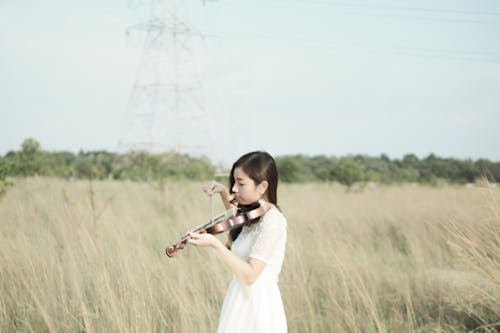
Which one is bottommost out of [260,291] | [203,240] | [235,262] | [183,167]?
[183,167]

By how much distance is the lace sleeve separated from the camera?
2.05m

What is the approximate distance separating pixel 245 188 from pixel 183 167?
21741 millimetres

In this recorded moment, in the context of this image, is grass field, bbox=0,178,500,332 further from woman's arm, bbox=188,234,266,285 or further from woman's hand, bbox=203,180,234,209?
woman's arm, bbox=188,234,266,285

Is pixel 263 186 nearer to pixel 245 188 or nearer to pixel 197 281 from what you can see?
pixel 245 188

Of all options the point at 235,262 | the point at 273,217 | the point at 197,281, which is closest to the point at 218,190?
the point at 273,217

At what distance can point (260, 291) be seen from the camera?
2.12 m

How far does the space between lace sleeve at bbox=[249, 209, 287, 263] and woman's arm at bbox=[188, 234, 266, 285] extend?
0.03 m

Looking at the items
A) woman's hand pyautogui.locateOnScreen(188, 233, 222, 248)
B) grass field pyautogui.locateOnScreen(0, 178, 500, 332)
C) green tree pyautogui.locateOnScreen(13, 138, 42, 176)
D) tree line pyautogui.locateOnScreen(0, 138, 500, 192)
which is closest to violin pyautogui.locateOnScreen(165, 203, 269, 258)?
woman's hand pyautogui.locateOnScreen(188, 233, 222, 248)

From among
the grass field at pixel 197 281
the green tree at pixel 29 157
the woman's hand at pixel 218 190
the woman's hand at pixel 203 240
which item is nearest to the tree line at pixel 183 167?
the green tree at pixel 29 157

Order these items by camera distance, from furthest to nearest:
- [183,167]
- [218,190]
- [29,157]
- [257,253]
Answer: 1. [183,167]
2. [29,157]
3. [218,190]
4. [257,253]

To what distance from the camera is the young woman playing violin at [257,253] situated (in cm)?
208

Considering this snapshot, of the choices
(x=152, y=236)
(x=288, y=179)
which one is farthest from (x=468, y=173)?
(x=152, y=236)

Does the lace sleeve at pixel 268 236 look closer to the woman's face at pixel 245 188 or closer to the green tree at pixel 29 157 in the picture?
the woman's face at pixel 245 188

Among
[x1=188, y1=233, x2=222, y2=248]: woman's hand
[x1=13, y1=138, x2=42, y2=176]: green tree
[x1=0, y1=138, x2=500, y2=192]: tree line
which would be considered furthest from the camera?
[x1=13, y1=138, x2=42, y2=176]: green tree
